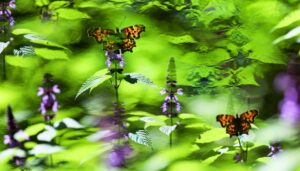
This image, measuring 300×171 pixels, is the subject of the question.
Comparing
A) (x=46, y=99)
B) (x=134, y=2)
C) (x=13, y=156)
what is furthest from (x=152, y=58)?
(x=13, y=156)

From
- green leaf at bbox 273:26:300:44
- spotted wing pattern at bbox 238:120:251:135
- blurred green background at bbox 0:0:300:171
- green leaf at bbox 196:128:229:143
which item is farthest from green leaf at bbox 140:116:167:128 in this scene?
green leaf at bbox 273:26:300:44

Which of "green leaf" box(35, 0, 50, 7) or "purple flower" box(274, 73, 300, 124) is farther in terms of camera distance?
"green leaf" box(35, 0, 50, 7)

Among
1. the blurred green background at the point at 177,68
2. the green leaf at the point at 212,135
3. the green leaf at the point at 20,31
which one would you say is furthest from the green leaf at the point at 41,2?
the green leaf at the point at 212,135

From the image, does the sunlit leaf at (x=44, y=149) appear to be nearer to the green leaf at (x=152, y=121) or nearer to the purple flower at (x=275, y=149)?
the green leaf at (x=152, y=121)

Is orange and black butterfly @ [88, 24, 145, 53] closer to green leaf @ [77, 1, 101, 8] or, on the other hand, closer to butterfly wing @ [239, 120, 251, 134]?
green leaf @ [77, 1, 101, 8]

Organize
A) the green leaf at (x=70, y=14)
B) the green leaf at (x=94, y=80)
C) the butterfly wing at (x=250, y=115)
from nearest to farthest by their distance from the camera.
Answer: the butterfly wing at (x=250, y=115) → the green leaf at (x=94, y=80) → the green leaf at (x=70, y=14)

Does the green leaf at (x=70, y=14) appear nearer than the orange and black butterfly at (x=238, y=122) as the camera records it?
No
